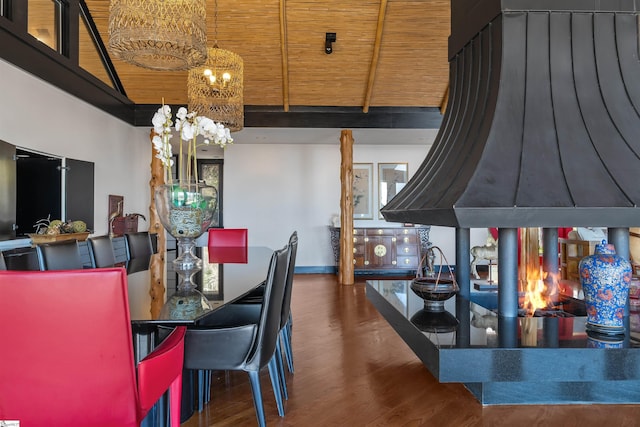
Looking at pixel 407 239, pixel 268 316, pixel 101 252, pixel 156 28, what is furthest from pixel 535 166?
pixel 407 239

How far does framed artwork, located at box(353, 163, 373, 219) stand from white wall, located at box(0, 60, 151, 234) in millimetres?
3901

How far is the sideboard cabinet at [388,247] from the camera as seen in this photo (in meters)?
7.05

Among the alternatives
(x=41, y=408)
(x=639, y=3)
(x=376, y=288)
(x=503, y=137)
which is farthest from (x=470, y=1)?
(x=41, y=408)

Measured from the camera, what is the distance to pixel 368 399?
2.35m

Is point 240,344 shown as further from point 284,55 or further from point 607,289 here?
point 284,55

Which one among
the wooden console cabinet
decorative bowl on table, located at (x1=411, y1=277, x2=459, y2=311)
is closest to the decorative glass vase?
decorative bowl on table, located at (x1=411, y1=277, x2=459, y2=311)

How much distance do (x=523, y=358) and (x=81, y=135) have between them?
5529mm

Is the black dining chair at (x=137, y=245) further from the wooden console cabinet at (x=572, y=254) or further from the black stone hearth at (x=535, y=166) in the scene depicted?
the wooden console cabinet at (x=572, y=254)

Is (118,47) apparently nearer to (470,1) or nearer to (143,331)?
(143,331)

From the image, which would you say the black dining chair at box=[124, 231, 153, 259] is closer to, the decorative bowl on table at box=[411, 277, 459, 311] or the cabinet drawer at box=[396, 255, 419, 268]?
the decorative bowl on table at box=[411, 277, 459, 311]

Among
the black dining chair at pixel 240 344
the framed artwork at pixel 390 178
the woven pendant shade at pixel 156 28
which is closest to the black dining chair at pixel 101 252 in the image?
the woven pendant shade at pixel 156 28

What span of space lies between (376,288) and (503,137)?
1660 mm

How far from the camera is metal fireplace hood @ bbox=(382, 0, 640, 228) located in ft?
5.71

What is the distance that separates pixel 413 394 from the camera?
242 cm
